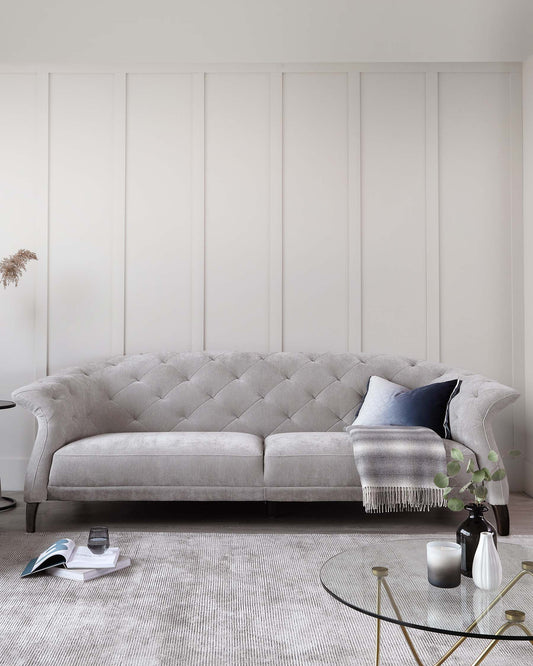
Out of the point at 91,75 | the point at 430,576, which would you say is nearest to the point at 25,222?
the point at 91,75

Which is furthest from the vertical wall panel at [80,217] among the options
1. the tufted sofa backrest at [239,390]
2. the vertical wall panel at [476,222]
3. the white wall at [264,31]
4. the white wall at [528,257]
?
the white wall at [528,257]

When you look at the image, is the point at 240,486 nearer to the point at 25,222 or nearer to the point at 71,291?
the point at 71,291

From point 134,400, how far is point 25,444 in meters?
0.92

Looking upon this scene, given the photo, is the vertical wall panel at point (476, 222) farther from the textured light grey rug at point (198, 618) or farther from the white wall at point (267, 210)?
the textured light grey rug at point (198, 618)

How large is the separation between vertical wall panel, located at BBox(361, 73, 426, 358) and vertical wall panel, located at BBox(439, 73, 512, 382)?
16cm

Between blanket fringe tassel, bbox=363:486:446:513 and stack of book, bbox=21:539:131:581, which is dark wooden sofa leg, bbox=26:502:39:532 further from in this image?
blanket fringe tassel, bbox=363:486:446:513

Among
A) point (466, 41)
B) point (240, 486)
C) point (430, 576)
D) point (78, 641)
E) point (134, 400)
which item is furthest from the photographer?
point (466, 41)

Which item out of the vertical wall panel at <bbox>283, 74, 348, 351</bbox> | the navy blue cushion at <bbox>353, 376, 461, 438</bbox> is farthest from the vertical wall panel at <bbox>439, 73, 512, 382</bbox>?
the navy blue cushion at <bbox>353, 376, 461, 438</bbox>

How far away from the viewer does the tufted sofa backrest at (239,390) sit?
3867 mm

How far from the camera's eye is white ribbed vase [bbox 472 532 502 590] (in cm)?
164

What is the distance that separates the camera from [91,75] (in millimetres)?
4367

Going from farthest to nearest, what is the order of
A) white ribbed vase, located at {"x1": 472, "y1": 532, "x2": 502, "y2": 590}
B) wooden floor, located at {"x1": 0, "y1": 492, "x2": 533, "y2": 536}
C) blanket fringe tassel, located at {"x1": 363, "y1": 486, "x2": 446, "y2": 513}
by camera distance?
1. wooden floor, located at {"x1": 0, "y1": 492, "x2": 533, "y2": 536}
2. blanket fringe tassel, located at {"x1": 363, "y1": 486, "x2": 446, "y2": 513}
3. white ribbed vase, located at {"x1": 472, "y1": 532, "x2": 502, "y2": 590}

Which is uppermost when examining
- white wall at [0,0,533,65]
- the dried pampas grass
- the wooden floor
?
white wall at [0,0,533,65]

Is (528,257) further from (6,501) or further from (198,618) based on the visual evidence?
(6,501)
